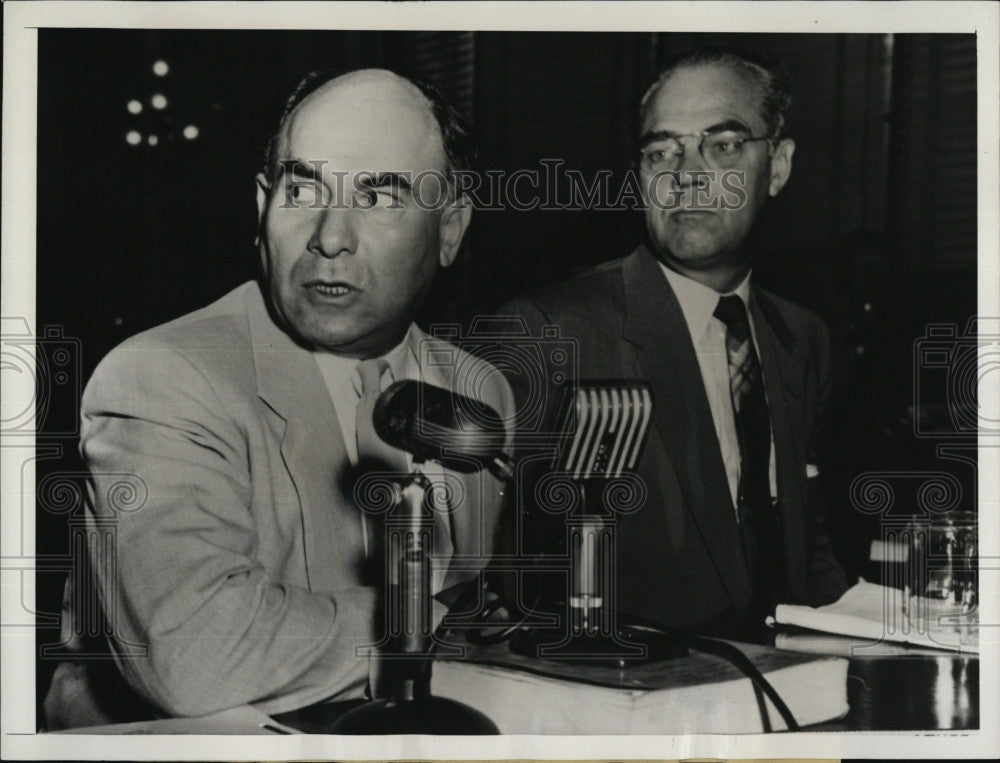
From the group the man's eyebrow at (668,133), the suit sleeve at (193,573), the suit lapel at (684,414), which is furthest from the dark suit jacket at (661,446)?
the suit sleeve at (193,573)

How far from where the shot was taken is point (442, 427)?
8.15ft

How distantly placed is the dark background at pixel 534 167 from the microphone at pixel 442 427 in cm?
17

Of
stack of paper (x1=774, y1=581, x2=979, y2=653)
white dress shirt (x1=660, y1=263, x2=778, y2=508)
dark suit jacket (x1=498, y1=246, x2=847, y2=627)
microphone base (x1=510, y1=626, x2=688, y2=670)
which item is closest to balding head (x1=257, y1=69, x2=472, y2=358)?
dark suit jacket (x1=498, y1=246, x2=847, y2=627)

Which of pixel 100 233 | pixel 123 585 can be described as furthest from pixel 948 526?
pixel 100 233

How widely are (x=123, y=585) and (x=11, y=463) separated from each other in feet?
1.19

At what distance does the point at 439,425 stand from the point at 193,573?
576 mm

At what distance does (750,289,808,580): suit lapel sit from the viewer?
2551mm

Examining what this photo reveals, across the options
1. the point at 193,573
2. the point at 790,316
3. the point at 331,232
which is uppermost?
the point at 331,232

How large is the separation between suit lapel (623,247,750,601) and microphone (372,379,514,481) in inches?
13.3

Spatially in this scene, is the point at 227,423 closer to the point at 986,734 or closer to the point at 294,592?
the point at 294,592

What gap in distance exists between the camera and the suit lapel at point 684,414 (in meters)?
2.51

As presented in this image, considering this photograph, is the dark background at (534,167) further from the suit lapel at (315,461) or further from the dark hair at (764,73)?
the suit lapel at (315,461)

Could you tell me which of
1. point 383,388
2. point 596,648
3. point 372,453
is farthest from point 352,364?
point 596,648

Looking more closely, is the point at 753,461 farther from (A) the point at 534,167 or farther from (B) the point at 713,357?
(A) the point at 534,167
